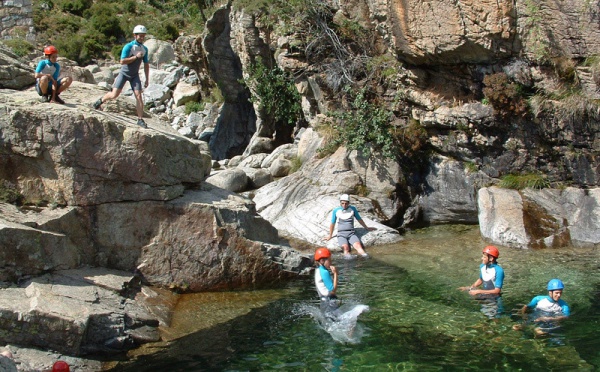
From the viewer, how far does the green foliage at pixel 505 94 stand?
1585 centimetres

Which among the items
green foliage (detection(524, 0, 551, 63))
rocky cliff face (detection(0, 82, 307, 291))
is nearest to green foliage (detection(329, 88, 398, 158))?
green foliage (detection(524, 0, 551, 63))

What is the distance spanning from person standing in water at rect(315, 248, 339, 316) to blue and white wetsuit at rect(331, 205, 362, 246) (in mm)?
4399

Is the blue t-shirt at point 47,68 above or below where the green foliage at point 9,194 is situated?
above

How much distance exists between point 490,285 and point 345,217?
190 inches

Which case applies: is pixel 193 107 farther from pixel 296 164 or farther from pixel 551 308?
pixel 551 308

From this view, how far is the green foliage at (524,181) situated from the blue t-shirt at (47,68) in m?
11.3

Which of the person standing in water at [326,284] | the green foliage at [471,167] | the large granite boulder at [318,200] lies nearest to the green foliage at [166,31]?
the large granite boulder at [318,200]

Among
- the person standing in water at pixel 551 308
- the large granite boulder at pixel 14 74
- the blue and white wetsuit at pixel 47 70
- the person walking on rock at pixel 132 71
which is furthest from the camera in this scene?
the large granite boulder at pixel 14 74

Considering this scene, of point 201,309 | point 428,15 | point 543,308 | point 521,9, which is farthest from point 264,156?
point 543,308

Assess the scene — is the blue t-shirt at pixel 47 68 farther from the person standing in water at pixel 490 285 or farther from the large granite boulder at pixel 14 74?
the person standing in water at pixel 490 285

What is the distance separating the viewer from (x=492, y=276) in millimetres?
10516

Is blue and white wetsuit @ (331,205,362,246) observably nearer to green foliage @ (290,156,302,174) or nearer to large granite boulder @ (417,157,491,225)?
large granite boulder @ (417,157,491,225)

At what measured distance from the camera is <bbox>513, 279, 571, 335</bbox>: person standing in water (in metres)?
9.47

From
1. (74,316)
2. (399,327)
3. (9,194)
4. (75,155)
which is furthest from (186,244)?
(399,327)
